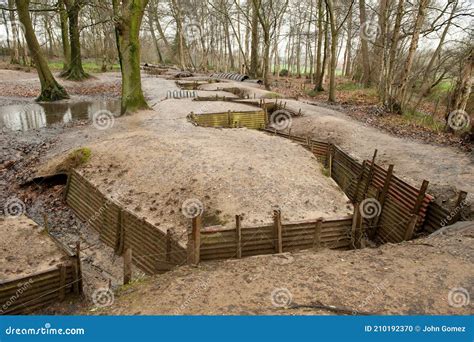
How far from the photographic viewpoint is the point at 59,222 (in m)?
9.38

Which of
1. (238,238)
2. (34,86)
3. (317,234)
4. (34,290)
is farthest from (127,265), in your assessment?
(34,86)

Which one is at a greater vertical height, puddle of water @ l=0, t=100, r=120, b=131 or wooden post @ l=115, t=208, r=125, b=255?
puddle of water @ l=0, t=100, r=120, b=131

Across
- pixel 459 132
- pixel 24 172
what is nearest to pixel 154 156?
pixel 24 172

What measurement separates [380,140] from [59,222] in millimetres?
12014

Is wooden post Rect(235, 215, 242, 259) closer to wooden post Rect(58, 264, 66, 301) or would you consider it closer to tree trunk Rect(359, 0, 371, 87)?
wooden post Rect(58, 264, 66, 301)

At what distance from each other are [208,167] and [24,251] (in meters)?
4.69

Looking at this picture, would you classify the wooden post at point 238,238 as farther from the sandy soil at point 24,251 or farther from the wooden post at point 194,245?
the sandy soil at point 24,251

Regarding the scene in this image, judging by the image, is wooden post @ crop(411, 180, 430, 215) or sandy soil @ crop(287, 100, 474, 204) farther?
sandy soil @ crop(287, 100, 474, 204)

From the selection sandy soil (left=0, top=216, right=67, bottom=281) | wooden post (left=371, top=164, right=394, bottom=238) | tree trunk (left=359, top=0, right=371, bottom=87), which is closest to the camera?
sandy soil (left=0, top=216, right=67, bottom=281)

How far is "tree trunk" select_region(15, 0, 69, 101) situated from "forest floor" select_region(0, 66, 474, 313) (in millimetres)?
8129

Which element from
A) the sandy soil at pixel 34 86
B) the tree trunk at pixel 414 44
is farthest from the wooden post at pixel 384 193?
the sandy soil at pixel 34 86

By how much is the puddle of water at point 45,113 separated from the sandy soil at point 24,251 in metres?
10.5

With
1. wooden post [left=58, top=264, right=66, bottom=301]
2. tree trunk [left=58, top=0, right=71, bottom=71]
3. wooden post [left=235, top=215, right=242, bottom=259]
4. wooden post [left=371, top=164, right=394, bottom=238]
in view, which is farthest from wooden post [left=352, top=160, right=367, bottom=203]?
tree trunk [left=58, top=0, right=71, bottom=71]

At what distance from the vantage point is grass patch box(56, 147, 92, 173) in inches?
420
